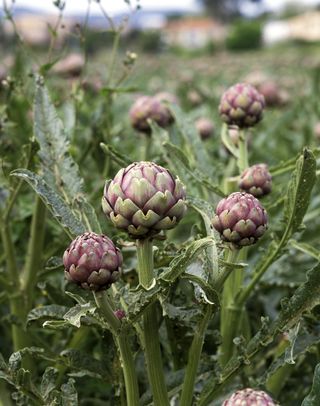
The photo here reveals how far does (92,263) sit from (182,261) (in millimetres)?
79

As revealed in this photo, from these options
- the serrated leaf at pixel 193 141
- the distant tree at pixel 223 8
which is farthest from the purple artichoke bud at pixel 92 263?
the distant tree at pixel 223 8

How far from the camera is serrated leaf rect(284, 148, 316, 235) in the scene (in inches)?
29.1

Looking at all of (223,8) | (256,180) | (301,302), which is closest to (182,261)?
(301,302)

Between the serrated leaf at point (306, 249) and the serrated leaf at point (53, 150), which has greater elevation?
the serrated leaf at point (53, 150)

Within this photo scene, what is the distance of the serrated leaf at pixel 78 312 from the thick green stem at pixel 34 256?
1.07ft

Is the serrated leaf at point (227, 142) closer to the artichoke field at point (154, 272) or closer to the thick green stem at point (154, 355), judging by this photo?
the artichoke field at point (154, 272)

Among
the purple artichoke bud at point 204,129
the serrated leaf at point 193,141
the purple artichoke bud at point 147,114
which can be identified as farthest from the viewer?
the purple artichoke bud at point 204,129

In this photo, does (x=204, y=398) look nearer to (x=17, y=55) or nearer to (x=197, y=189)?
(x=197, y=189)

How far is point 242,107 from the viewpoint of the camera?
1.00 m

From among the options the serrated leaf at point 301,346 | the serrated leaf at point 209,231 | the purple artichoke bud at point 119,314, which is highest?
the serrated leaf at point 209,231

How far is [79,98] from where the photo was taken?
1.24 m

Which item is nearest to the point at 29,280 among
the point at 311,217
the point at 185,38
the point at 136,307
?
the point at 136,307

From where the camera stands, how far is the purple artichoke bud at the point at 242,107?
1.01m

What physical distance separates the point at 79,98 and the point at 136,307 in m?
0.65
